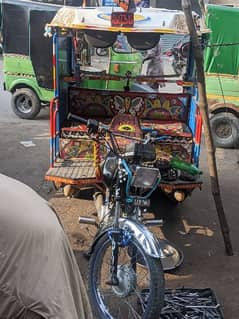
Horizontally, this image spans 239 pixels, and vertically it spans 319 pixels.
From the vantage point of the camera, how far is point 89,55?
296 inches

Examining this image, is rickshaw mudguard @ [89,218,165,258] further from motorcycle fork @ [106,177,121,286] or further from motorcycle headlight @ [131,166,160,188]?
motorcycle headlight @ [131,166,160,188]

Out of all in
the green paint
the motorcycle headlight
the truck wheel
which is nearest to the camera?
the motorcycle headlight

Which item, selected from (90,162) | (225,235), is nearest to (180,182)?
(225,235)

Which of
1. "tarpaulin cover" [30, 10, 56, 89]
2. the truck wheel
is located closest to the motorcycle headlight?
"tarpaulin cover" [30, 10, 56, 89]

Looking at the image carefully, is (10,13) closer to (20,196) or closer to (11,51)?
(11,51)

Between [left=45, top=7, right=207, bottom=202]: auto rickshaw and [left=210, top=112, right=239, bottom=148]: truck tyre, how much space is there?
63.4 inches

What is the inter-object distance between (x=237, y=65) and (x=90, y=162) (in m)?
4.17

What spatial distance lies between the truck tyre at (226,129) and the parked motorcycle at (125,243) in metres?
5.26

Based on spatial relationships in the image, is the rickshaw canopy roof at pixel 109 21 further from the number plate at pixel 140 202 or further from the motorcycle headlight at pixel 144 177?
the number plate at pixel 140 202

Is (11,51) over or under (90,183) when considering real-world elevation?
over

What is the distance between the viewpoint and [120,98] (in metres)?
7.06

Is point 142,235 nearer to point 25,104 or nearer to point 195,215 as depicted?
point 195,215

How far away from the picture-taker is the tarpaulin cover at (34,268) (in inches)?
71.0

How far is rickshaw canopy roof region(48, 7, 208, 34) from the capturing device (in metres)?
5.33
